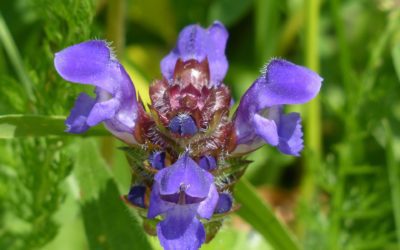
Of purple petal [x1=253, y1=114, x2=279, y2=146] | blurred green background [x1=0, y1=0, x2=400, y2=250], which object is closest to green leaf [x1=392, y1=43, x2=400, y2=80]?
blurred green background [x1=0, y1=0, x2=400, y2=250]

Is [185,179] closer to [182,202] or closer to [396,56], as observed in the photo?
[182,202]

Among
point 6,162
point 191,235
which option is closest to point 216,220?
point 191,235

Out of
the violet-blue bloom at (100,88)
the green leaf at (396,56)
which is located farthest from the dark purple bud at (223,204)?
the green leaf at (396,56)

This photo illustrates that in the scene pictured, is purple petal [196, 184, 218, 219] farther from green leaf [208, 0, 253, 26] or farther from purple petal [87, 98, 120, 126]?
green leaf [208, 0, 253, 26]

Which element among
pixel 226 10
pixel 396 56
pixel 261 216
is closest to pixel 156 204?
pixel 261 216

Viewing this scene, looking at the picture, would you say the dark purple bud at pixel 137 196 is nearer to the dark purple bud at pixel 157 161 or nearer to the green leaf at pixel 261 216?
the dark purple bud at pixel 157 161
